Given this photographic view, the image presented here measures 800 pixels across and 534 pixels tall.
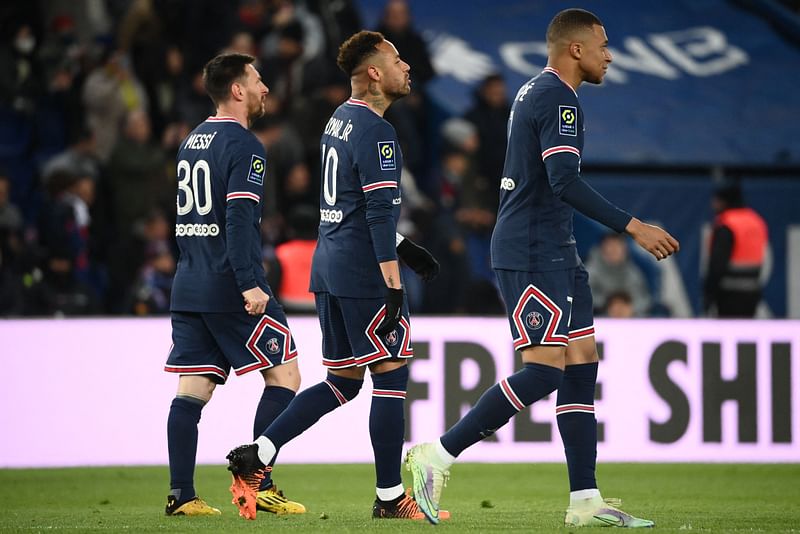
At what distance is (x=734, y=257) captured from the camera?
44.9ft

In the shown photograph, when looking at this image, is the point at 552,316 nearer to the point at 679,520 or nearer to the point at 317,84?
the point at 679,520

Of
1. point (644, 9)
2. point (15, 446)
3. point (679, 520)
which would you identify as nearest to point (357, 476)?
point (15, 446)

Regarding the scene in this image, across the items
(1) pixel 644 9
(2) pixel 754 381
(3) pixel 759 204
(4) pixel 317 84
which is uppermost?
(1) pixel 644 9

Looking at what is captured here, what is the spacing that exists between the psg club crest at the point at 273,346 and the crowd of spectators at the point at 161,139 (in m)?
5.43

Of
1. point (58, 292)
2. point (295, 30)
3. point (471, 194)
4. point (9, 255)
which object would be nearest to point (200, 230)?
point (58, 292)

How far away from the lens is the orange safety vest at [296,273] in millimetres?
11195

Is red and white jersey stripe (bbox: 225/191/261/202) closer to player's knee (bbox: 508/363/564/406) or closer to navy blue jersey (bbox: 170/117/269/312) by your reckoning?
navy blue jersey (bbox: 170/117/269/312)

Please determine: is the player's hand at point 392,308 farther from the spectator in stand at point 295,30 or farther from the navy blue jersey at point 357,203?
the spectator in stand at point 295,30

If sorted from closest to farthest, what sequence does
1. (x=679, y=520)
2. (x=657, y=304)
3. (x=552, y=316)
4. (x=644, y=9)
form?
(x=552, y=316), (x=679, y=520), (x=657, y=304), (x=644, y=9)

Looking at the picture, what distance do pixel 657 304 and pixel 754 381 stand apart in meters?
4.06

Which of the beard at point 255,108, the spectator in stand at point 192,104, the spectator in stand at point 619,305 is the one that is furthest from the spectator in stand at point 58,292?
the beard at point 255,108

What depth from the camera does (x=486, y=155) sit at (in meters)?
15.2

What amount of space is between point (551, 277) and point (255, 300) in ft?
4.76

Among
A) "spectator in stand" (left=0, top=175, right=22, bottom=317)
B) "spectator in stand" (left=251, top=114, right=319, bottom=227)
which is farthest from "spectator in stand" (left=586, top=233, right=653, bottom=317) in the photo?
"spectator in stand" (left=0, top=175, right=22, bottom=317)
